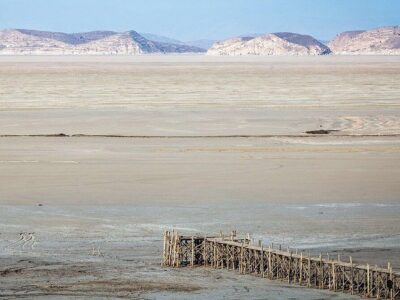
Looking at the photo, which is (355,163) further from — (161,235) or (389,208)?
(161,235)

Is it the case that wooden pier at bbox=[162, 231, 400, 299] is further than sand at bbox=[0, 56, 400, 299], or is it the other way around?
sand at bbox=[0, 56, 400, 299]

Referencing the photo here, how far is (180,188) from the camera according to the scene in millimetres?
28938

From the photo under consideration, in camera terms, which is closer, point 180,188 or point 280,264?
point 280,264

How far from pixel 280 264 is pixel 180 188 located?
987 centimetres

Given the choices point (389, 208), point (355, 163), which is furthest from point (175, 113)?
point (389, 208)

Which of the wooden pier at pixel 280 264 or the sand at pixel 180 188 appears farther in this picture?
the sand at pixel 180 188

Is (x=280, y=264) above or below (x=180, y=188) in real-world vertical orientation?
above

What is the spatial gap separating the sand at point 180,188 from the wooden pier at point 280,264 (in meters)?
0.40

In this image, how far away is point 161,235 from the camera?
75.0ft

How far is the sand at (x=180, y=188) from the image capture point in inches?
771

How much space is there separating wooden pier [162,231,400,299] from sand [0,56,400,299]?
397mm

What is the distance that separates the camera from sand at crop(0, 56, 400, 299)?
64.3 feet

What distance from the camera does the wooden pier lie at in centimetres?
1775

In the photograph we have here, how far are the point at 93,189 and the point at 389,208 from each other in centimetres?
798
